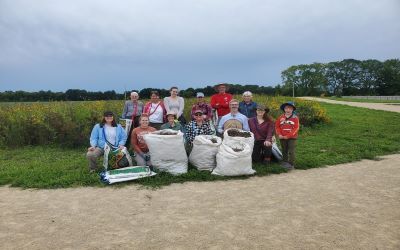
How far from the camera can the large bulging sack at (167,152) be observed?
6.26m

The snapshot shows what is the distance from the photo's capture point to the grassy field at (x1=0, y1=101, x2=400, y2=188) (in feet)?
19.6

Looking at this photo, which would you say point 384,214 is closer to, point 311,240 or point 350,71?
point 311,240

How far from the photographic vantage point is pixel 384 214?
435cm

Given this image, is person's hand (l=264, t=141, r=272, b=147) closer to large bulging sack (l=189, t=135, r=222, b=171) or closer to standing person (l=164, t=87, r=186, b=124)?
large bulging sack (l=189, t=135, r=222, b=171)

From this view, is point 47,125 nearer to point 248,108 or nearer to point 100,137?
point 100,137

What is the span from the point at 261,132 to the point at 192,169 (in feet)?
5.17

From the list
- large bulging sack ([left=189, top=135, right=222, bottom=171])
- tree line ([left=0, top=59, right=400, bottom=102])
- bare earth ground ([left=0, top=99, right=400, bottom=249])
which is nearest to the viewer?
bare earth ground ([left=0, top=99, right=400, bottom=249])

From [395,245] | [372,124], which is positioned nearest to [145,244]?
[395,245]

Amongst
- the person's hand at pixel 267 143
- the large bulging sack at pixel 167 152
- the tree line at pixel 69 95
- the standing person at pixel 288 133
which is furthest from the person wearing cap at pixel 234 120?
the tree line at pixel 69 95

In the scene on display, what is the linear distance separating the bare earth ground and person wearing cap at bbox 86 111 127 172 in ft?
3.61

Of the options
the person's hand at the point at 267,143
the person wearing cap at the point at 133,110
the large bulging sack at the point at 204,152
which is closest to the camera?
the large bulging sack at the point at 204,152

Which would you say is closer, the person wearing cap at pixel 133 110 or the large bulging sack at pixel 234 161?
the large bulging sack at pixel 234 161

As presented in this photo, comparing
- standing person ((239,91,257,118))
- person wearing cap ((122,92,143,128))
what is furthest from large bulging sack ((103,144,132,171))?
standing person ((239,91,257,118))

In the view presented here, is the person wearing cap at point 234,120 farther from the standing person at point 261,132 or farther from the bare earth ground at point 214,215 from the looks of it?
the bare earth ground at point 214,215
